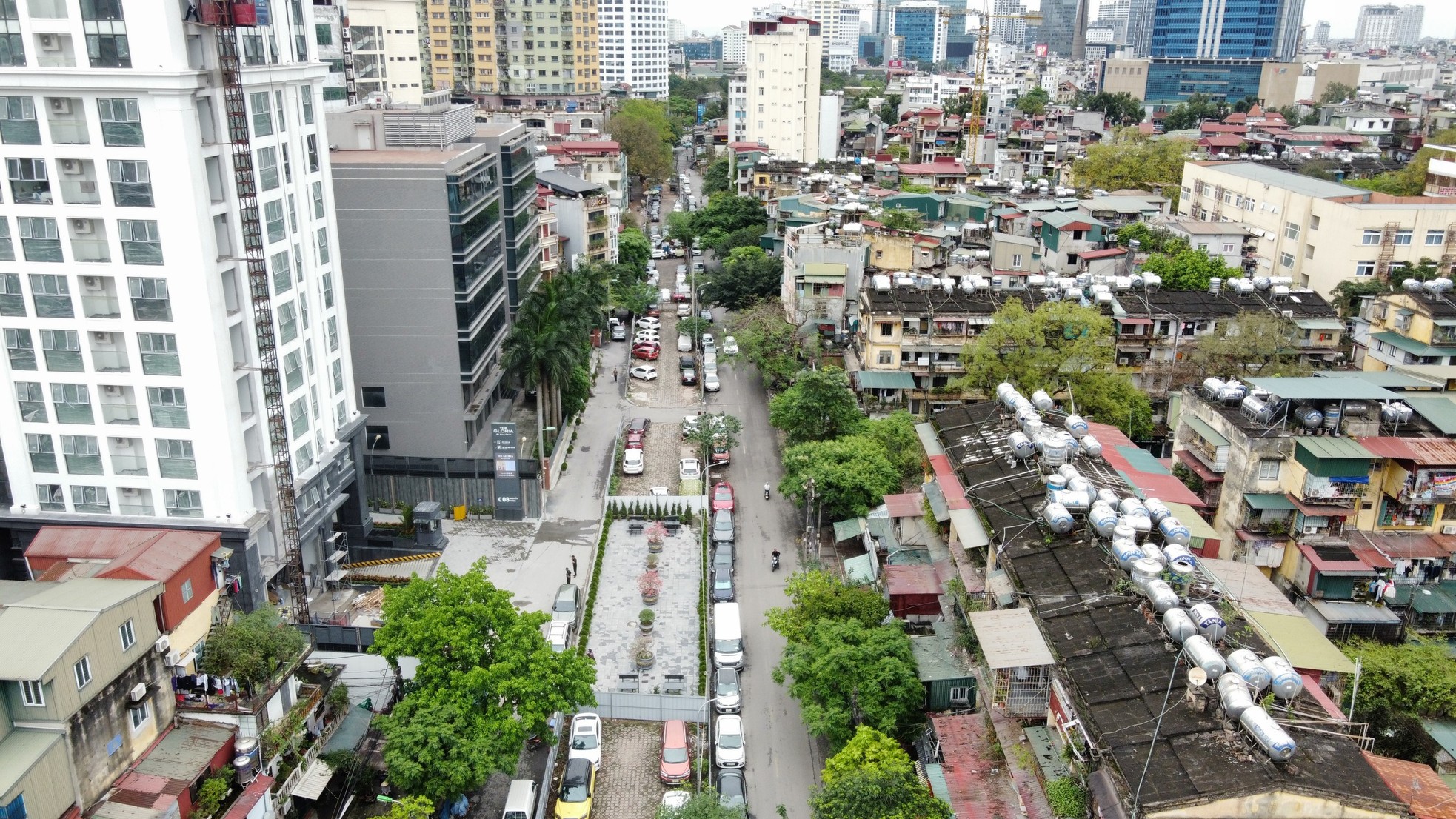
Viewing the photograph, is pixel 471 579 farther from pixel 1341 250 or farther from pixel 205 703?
pixel 1341 250

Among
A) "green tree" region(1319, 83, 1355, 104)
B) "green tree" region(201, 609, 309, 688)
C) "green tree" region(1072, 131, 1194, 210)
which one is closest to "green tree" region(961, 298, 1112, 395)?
"green tree" region(201, 609, 309, 688)

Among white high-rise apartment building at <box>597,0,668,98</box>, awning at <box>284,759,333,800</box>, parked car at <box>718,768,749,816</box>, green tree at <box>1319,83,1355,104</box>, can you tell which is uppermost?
white high-rise apartment building at <box>597,0,668,98</box>

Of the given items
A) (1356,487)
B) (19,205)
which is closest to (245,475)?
(19,205)

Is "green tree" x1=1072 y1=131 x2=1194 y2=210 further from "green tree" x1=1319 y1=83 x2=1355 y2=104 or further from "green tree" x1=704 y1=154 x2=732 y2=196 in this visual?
"green tree" x1=1319 y1=83 x2=1355 y2=104

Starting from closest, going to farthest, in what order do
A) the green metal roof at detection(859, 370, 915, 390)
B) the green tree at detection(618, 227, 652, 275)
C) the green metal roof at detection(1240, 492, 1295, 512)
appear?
the green metal roof at detection(1240, 492, 1295, 512), the green metal roof at detection(859, 370, 915, 390), the green tree at detection(618, 227, 652, 275)

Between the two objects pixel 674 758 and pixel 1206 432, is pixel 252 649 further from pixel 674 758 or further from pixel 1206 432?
pixel 1206 432

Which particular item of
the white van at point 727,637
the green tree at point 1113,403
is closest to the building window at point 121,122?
the white van at point 727,637

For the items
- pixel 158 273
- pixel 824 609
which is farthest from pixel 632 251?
pixel 824 609
